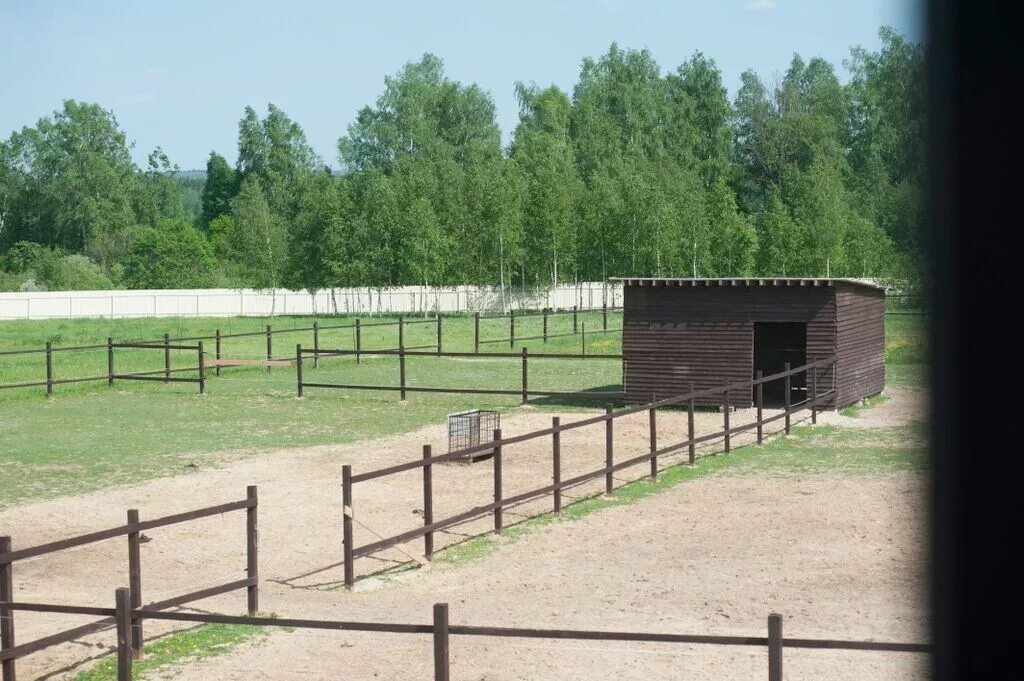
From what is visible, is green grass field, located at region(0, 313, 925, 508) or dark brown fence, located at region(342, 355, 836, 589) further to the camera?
green grass field, located at region(0, 313, 925, 508)

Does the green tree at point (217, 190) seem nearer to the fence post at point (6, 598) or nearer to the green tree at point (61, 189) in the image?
the green tree at point (61, 189)

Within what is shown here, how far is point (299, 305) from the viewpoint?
66062mm

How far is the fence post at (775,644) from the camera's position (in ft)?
15.7

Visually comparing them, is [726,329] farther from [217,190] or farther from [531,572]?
[217,190]

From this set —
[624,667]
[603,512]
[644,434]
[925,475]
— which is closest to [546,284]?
[644,434]

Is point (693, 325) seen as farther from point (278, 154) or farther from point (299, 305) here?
point (278, 154)

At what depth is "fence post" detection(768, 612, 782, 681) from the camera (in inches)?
189

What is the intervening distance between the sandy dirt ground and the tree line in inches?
962

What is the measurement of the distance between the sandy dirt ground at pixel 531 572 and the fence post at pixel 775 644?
0.57 meters

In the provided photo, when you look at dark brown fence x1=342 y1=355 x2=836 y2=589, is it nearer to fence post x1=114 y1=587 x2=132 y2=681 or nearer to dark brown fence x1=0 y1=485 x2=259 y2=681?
dark brown fence x1=0 y1=485 x2=259 y2=681

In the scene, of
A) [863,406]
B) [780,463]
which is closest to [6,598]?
[780,463]

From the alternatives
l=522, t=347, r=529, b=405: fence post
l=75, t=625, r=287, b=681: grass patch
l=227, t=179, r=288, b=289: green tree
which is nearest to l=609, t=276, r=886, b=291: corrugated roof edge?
l=522, t=347, r=529, b=405: fence post

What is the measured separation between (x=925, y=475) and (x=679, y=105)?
7082 cm

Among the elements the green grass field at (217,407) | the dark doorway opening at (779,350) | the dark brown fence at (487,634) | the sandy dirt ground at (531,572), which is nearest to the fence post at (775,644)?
the dark brown fence at (487,634)
